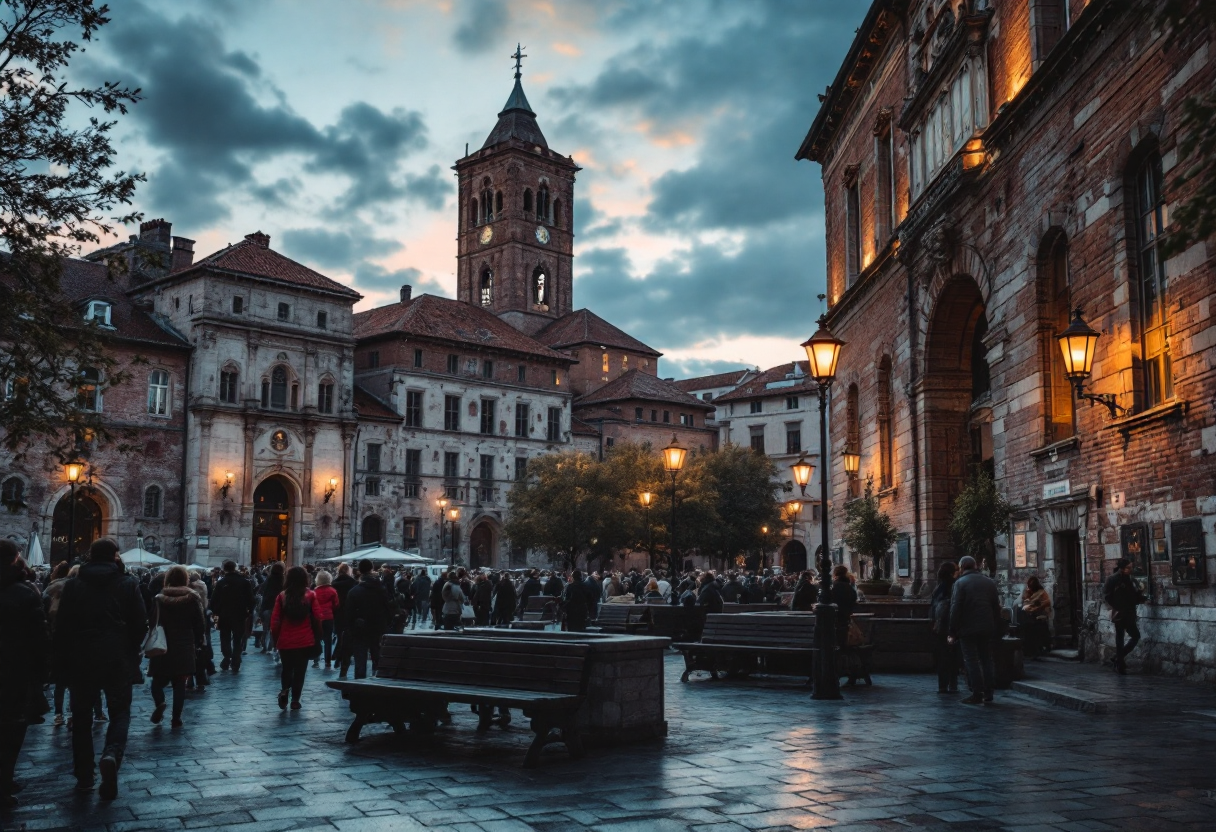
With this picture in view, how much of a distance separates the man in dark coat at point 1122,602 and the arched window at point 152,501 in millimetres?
44899

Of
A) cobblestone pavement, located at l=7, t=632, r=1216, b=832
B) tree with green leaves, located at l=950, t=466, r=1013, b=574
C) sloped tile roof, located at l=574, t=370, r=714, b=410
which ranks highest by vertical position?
sloped tile roof, located at l=574, t=370, r=714, b=410

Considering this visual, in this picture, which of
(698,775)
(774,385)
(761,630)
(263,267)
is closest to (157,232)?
(263,267)

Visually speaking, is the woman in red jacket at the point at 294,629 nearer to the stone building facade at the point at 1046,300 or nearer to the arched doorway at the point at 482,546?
the stone building facade at the point at 1046,300

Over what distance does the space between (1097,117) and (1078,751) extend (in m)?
10.6

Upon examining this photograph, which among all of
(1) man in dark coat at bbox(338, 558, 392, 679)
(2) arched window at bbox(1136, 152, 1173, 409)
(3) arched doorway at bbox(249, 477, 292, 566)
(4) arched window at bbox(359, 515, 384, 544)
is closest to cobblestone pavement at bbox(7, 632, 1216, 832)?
(1) man in dark coat at bbox(338, 558, 392, 679)

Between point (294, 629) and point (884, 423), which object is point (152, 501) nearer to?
point (884, 423)

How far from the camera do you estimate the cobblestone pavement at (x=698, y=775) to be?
7.07 meters

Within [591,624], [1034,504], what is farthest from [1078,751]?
[591,624]

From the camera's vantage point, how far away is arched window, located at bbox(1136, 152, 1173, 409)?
1545 cm

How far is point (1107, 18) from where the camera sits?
52.9 ft

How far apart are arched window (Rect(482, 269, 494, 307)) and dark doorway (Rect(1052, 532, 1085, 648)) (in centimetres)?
7885

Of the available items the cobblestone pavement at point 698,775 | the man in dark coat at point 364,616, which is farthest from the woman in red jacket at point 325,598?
the cobblestone pavement at point 698,775

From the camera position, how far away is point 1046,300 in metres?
19.2

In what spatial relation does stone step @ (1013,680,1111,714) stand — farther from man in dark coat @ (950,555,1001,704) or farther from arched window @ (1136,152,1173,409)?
arched window @ (1136,152,1173,409)
